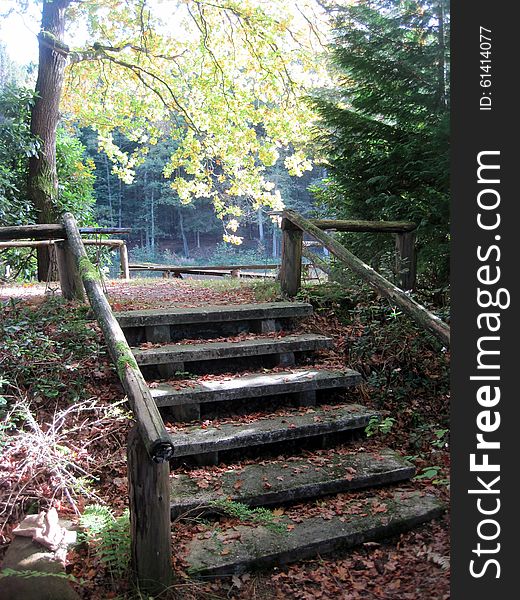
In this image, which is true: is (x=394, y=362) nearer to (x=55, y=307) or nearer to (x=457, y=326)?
(x=457, y=326)

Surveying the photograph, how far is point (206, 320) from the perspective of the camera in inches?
193

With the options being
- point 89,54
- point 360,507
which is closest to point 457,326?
point 360,507

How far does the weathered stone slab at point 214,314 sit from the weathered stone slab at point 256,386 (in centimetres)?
78

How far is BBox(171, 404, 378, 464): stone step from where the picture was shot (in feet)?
11.6

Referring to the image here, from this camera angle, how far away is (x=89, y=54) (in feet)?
35.2

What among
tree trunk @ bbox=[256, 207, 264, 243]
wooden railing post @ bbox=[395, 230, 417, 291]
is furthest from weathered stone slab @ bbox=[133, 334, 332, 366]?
tree trunk @ bbox=[256, 207, 264, 243]

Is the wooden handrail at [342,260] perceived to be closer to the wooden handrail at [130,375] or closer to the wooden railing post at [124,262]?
the wooden handrail at [130,375]

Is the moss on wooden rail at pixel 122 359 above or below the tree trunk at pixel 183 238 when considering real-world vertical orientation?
below

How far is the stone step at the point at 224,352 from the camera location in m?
4.28

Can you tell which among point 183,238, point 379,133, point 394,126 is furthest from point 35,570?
point 183,238

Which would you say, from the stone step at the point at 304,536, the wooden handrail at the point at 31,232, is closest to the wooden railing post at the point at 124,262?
the wooden handrail at the point at 31,232

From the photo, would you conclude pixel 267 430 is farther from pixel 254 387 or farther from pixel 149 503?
pixel 149 503

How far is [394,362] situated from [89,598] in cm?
319

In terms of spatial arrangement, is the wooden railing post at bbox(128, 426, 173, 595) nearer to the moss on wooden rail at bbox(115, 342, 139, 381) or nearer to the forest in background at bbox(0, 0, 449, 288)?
the moss on wooden rail at bbox(115, 342, 139, 381)
